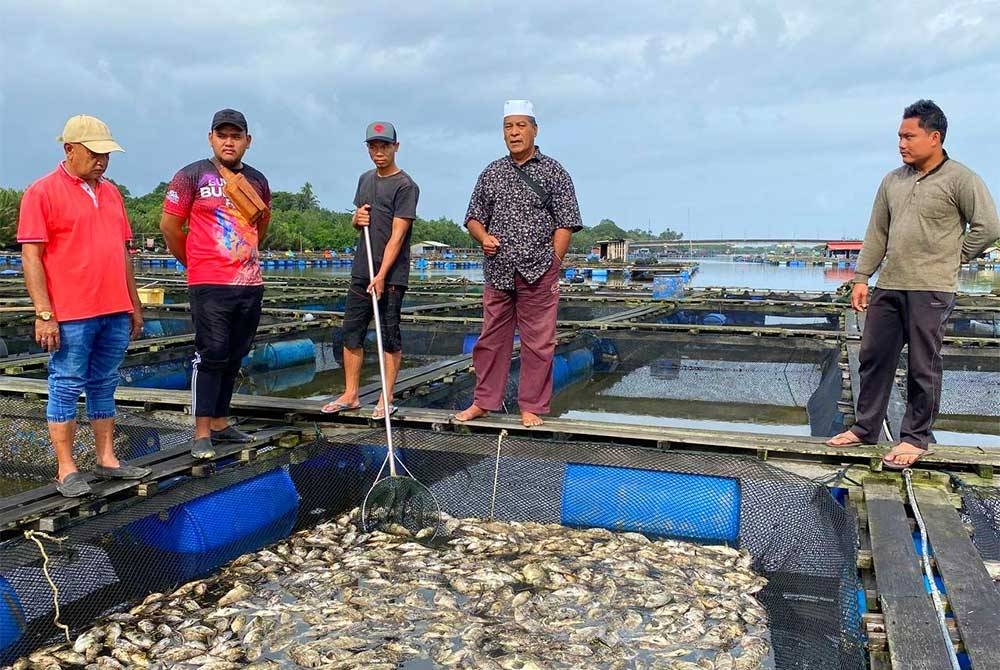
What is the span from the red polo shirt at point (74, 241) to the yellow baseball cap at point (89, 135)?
0.58ft

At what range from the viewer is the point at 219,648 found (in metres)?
3.54

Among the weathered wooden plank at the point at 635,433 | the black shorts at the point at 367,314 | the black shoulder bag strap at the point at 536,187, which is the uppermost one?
the black shoulder bag strap at the point at 536,187

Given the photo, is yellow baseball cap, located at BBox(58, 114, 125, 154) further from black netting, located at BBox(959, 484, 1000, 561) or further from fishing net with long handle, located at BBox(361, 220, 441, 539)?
black netting, located at BBox(959, 484, 1000, 561)

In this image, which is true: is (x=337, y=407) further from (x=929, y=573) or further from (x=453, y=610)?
(x=929, y=573)

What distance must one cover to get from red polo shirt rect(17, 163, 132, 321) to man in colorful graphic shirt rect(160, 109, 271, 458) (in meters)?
0.60

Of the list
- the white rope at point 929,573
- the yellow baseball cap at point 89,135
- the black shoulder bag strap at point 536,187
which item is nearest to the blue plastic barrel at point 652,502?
the white rope at point 929,573

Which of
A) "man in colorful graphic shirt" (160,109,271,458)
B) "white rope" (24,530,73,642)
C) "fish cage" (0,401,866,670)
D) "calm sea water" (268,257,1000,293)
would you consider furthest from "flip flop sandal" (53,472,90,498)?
"calm sea water" (268,257,1000,293)

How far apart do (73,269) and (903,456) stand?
5028 mm

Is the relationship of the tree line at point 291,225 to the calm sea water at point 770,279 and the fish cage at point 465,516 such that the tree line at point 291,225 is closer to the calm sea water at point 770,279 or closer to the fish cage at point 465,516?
the calm sea water at point 770,279

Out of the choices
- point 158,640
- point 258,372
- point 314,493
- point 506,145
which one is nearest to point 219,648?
point 158,640

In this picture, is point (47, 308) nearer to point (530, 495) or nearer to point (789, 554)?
point (530, 495)

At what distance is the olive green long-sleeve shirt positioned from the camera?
438 centimetres

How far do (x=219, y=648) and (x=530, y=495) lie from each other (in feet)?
7.78

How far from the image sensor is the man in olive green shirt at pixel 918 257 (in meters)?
4.40
